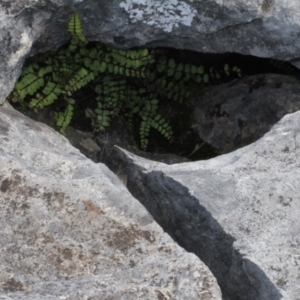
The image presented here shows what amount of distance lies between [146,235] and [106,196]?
260 millimetres

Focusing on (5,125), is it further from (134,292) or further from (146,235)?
(134,292)

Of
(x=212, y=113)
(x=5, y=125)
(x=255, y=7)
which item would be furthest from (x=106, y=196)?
(x=212, y=113)

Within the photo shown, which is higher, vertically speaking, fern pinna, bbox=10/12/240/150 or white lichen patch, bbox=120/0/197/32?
white lichen patch, bbox=120/0/197/32

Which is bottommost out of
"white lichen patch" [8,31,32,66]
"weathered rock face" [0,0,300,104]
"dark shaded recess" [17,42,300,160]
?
"dark shaded recess" [17,42,300,160]

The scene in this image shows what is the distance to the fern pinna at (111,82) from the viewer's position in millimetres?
3598

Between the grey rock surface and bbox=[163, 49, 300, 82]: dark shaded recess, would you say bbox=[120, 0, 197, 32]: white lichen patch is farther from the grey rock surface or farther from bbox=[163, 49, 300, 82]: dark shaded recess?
the grey rock surface

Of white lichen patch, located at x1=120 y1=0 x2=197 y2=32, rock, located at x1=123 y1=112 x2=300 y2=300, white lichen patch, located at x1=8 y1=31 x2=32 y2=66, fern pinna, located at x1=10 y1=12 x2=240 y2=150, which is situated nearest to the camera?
rock, located at x1=123 y1=112 x2=300 y2=300

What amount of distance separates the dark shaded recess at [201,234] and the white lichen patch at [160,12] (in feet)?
2.83

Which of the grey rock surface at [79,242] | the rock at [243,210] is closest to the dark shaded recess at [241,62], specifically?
the rock at [243,210]

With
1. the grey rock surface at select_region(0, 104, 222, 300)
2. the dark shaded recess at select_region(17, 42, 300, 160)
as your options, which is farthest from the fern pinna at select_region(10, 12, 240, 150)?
the grey rock surface at select_region(0, 104, 222, 300)

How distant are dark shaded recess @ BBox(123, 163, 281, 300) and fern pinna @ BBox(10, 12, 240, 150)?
91 centimetres

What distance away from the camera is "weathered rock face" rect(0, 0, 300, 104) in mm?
2973

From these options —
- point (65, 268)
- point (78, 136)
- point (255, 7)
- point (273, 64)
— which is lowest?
point (78, 136)

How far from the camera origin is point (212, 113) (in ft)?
13.4
